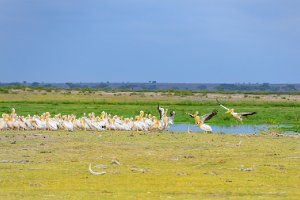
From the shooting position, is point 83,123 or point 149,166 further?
point 83,123


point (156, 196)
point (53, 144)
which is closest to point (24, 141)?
point (53, 144)

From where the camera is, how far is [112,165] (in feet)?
57.5

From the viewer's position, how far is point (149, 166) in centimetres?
1741

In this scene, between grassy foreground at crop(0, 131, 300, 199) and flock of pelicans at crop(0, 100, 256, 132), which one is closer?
grassy foreground at crop(0, 131, 300, 199)

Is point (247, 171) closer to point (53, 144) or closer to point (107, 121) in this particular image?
point (53, 144)

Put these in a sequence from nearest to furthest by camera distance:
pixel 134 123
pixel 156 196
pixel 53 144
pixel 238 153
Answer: pixel 156 196 → pixel 238 153 → pixel 53 144 → pixel 134 123

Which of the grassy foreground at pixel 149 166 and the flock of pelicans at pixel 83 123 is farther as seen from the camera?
the flock of pelicans at pixel 83 123

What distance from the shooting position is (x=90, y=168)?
1609 cm

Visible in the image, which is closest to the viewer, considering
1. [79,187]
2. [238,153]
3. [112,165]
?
[79,187]

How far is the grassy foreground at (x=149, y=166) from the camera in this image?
13719 millimetres

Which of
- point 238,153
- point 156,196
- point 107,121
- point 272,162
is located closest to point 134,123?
point 107,121

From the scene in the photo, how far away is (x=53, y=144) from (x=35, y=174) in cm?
644

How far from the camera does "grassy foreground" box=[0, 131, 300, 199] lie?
540 inches

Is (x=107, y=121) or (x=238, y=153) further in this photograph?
(x=107, y=121)
